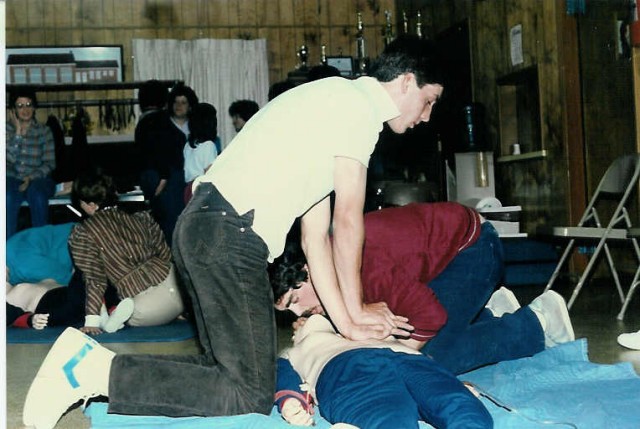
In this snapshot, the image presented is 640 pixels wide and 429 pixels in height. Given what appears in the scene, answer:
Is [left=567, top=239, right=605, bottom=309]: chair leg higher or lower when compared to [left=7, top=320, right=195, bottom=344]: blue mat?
higher

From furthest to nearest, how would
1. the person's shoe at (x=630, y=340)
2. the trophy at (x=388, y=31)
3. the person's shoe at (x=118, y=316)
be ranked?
the trophy at (x=388, y=31), the person's shoe at (x=118, y=316), the person's shoe at (x=630, y=340)

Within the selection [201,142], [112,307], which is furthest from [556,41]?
[112,307]

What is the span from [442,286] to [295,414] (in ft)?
2.64

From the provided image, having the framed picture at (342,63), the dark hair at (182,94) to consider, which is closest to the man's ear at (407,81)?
the dark hair at (182,94)

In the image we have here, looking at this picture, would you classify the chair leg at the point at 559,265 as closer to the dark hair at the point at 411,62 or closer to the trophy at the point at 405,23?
the dark hair at the point at 411,62

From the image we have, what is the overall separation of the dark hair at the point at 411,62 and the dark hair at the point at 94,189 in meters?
2.59

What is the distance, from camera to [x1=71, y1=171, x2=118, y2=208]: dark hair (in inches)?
180

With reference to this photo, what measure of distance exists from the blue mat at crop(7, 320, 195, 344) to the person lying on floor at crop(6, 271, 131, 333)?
0.21 ft

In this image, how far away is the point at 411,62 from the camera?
2307 millimetres

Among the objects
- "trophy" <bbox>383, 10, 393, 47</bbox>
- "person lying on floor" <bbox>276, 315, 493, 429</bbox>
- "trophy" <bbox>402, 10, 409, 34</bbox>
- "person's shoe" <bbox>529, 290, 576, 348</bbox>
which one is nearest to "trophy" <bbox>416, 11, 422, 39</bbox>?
"trophy" <bbox>402, 10, 409, 34</bbox>

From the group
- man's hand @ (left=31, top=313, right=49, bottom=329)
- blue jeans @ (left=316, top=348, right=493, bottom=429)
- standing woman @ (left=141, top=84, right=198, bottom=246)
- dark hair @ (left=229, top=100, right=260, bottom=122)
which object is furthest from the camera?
standing woman @ (left=141, top=84, right=198, bottom=246)

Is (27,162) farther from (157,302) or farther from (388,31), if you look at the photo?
(388,31)

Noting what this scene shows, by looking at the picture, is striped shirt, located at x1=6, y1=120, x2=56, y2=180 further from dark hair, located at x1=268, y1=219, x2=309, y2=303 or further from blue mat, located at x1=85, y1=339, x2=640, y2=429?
dark hair, located at x1=268, y1=219, x2=309, y2=303

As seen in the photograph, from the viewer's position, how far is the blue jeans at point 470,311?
9.37 feet
